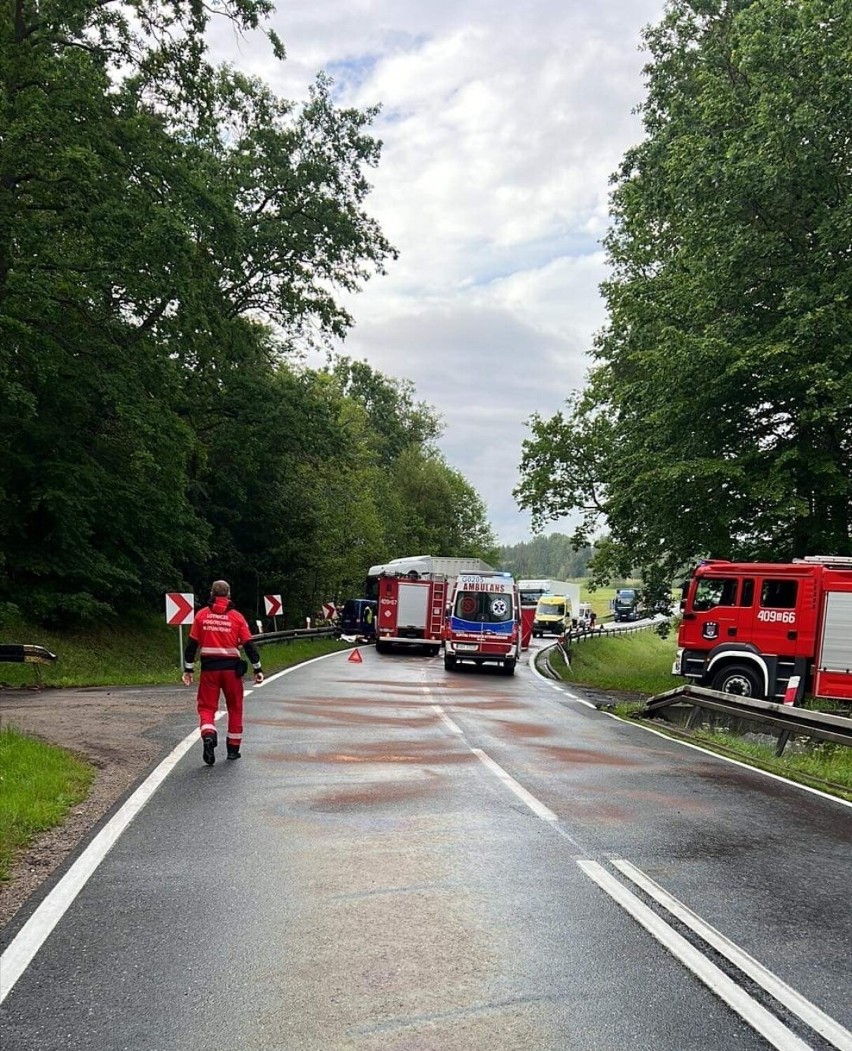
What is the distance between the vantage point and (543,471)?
103 ft

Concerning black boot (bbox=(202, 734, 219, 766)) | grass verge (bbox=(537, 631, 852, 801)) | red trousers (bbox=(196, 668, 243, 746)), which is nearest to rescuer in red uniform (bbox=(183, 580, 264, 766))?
red trousers (bbox=(196, 668, 243, 746))

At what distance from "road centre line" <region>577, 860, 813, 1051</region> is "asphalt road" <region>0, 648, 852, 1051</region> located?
12 millimetres

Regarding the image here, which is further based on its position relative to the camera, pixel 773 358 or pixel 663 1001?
pixel 773 358

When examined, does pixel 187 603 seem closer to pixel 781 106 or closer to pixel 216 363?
pixel 216 363

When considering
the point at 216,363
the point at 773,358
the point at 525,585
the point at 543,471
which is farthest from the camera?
the point at 525,585

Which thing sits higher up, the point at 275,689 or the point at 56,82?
the point at 56,82

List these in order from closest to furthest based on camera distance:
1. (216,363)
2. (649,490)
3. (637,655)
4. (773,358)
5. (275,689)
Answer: (275,689), (773,358), (649,490), (216,363), (637,655)

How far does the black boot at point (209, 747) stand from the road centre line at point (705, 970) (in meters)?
4.48

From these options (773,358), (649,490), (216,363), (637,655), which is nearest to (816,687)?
(649,490)

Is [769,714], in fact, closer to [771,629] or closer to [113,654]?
[771,629]

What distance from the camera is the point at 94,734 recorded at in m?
10.8

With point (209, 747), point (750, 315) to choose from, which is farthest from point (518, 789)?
point (750, 315)

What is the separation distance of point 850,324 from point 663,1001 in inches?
694

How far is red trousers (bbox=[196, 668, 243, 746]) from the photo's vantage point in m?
9.16
